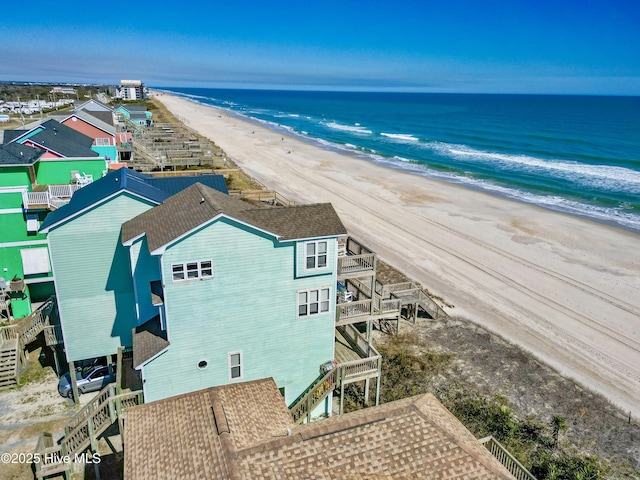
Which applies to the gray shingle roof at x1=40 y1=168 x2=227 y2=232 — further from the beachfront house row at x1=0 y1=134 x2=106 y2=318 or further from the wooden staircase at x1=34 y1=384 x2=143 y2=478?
the wooden staircase at x1=34 y1=384 x2=143 y2=478

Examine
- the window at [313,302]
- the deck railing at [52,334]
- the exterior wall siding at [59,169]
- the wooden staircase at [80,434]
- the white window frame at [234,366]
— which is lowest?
the wooden staircase at [80,434]

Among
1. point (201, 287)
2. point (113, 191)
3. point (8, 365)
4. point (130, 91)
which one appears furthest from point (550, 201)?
point (130, 91)

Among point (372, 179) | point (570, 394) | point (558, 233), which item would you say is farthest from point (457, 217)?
point (570, 394)

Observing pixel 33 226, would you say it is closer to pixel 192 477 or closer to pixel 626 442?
pixel 192 477

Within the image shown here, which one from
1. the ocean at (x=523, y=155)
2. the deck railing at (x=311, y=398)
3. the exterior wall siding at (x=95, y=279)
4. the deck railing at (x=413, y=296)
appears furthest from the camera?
the ocean at (x=523, y=155)

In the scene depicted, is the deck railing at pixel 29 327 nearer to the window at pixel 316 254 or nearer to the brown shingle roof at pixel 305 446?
the brown shingle roof at pixel 305 446

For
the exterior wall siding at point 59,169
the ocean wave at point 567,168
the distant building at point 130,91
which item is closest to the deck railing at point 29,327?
the exterior wall siding at point 59,169
